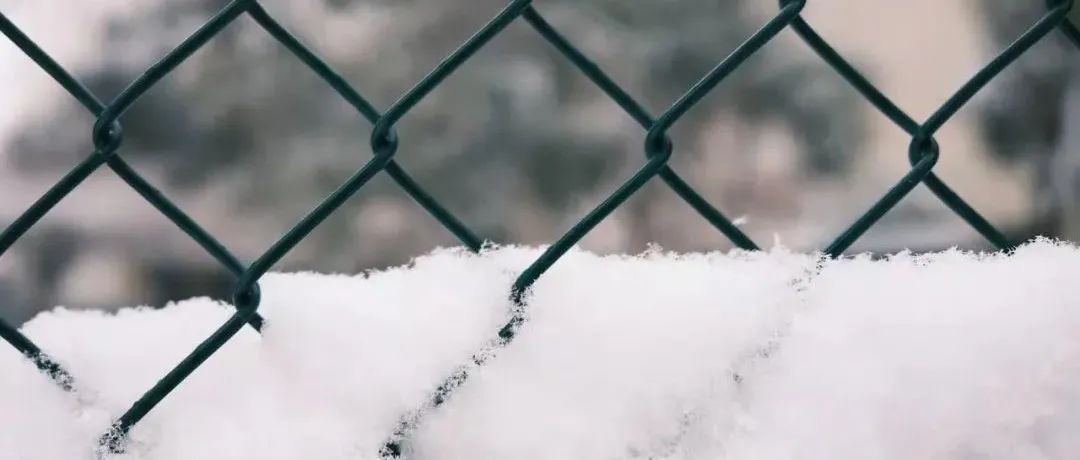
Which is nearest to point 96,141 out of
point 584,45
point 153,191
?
point 153,191

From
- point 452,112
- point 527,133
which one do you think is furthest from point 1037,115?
point 452,112

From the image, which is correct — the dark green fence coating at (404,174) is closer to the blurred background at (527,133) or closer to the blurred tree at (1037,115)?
the blurred background at (527,133)

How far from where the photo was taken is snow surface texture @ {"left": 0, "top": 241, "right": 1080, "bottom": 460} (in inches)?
18.1

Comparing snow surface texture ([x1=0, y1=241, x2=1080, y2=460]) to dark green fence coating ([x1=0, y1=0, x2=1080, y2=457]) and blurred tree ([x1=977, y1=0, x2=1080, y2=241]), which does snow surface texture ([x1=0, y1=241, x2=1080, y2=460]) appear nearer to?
dark green fence coating ([x1=0, y1=0, x2=1080, y2=457])

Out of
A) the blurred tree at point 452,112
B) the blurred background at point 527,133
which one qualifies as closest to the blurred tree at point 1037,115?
the blurred background at point 527,133

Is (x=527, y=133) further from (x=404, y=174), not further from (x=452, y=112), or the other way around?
(x=404, y=174)

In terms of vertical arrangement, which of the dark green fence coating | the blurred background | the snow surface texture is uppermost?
the blurred background

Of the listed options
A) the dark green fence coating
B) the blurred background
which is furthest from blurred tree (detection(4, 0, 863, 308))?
the dark green fence coating

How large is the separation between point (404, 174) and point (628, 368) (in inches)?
7.9

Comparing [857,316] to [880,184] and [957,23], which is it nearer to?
[880,184]

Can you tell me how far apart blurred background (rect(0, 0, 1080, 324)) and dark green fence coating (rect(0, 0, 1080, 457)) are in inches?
37.8

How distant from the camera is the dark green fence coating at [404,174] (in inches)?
18.6

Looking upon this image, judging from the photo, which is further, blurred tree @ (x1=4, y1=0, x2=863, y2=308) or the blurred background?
blurred tree @ (x1=4, y1=0, x2=863, y2=308)

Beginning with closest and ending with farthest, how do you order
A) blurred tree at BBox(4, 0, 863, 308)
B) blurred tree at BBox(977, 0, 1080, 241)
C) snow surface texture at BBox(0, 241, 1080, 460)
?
snow surface texture at BBox(0, 241, 1080, 460) → blurred tree at BBox(4, 0, 863, 308) → blurred tree at BBox(977, 0, 1080, 241)
